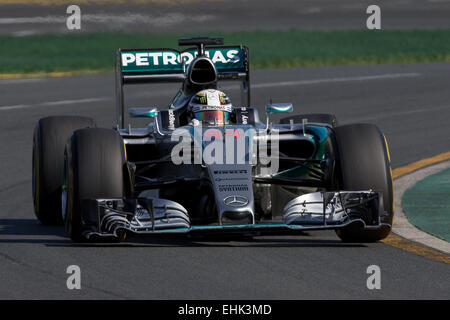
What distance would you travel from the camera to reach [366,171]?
927 cm

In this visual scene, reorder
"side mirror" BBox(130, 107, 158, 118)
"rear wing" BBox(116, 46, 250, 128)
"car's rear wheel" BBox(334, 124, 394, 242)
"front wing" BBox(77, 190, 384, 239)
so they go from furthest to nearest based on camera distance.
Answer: "rear wing" BBox(116, 46, 250, 128)
"side mirror" BBox(130, 107, 158, 118)
"car's rear wheel" BBox(334, 124, 394, 242)
"front wing" BBox(77, 190, 384, 239)

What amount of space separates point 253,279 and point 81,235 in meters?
1.74

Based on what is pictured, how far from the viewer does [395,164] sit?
1409 centimetres

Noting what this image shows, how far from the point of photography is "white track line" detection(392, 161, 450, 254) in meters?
9.29

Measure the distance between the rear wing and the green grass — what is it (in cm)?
1361

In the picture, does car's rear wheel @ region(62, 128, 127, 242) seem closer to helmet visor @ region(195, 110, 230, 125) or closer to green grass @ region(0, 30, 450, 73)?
helmet visor @ region(195, 110, 230, 125)

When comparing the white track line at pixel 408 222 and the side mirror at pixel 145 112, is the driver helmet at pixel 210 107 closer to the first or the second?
the side mirror at pixel 145 112

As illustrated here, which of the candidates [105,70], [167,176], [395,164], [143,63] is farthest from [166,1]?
[167,176]

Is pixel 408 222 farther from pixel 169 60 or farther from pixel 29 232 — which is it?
pixel 29 232

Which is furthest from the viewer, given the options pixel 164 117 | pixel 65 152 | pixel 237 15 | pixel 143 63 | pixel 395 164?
pixel 237 15

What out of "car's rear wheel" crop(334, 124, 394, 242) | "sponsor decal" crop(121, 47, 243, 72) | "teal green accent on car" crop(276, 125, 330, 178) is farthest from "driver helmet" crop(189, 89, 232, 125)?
"car's rear wheel" crop(334, 124, 394, 242)
